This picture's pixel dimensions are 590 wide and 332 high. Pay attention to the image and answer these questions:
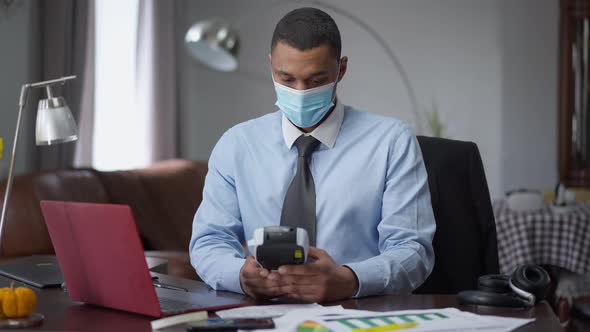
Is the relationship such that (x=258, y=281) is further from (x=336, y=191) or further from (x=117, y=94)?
(x=117, y=94)

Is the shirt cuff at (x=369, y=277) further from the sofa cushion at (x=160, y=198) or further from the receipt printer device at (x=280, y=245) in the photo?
the sofa cushion at (x=160, y=198)

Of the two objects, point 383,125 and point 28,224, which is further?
point 28,224

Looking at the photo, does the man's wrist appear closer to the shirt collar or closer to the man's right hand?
the man's right hand

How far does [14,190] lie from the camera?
3.59m

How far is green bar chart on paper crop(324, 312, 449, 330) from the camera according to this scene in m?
1.33

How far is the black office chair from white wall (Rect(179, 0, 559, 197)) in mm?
4008

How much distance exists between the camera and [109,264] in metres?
1.46

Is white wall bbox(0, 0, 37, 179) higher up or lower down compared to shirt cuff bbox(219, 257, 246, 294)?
higher up

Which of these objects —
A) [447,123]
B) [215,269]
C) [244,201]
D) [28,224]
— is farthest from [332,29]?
[447,123]

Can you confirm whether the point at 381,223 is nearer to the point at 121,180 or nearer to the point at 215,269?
the point at 215,269

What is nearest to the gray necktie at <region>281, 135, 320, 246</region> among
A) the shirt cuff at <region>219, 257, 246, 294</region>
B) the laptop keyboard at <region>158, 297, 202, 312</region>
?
the shirt cuff at <region>219, 257, 246, 294</region>

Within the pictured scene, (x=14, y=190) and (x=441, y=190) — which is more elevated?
(x=441, y=190)

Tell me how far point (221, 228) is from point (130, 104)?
3390mm

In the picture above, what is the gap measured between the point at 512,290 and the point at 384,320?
299 mm
